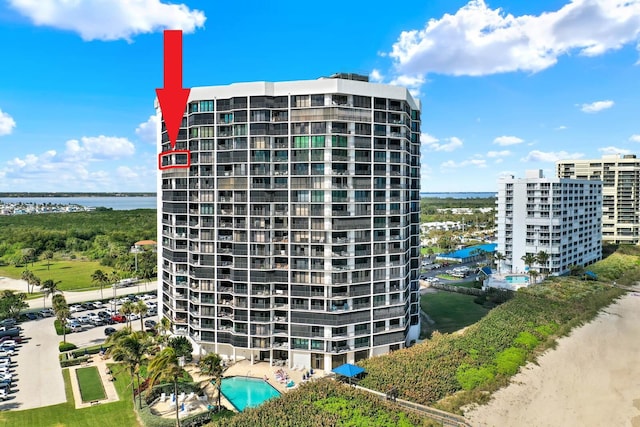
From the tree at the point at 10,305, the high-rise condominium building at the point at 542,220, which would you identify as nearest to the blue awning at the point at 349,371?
the tree at the point at 10,305

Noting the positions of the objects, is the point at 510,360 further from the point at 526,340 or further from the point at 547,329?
the point at 547,329

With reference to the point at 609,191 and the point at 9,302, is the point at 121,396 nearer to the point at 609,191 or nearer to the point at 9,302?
the point at 9,302

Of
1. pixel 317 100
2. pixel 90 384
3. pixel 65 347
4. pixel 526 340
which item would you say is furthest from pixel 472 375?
pixel 65 347

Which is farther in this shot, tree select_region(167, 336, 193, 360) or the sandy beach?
tree select_region(167, 336, 193, 360)

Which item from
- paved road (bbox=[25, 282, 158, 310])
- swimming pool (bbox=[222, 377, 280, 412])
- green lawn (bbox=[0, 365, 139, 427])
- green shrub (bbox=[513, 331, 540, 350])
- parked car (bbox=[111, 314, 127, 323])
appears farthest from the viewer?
paved road (bbox=[25, 282, 158, 310])

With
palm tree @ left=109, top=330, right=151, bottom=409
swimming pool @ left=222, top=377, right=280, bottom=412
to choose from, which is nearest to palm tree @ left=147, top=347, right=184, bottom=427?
palm tree @ left=109, top=330, right=151, bottom=409

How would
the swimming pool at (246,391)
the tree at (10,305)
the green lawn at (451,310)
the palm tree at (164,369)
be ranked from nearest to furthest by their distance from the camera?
1. the palm tree at (164,369)
2. the swimming pool at (246,391)
3. the green lawn at (451,310)
4. the tree at (10,305)

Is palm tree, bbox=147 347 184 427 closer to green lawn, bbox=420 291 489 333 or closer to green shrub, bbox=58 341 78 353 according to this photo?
green shrub, bbox=58 341 78 353

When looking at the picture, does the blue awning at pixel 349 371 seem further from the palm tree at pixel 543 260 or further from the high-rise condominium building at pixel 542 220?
the high-rise condominium building at pixel 542 220
